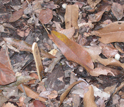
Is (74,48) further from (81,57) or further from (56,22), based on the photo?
(56,22)

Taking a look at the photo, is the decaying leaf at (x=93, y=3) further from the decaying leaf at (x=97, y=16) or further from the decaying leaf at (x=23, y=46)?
the decaying leaf at (x=23, y=46)

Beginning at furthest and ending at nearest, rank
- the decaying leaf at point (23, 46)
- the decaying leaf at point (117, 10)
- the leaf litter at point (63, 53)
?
the decaying leaf at point (117, 10), the decaying leaf at point (23, 46), the leaf litter at point (63, 53)

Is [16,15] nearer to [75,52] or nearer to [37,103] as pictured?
[75,52]

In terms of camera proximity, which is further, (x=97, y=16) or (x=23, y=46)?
(x=97, y=16)

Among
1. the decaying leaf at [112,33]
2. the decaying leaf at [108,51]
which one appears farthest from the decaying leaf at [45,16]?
the decaying leaf at [108,51]

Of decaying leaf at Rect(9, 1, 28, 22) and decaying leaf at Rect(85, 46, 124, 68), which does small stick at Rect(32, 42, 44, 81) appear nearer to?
decaying leaf at Rect(85, 46, 124, 68)

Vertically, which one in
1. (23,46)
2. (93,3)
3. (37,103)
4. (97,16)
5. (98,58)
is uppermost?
(93,3)

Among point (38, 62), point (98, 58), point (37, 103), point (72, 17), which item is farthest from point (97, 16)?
point (37, 103)
